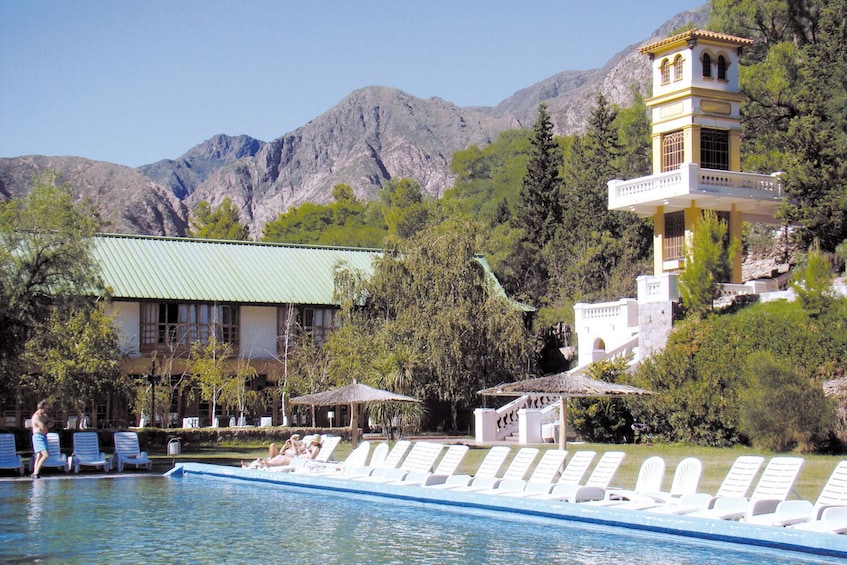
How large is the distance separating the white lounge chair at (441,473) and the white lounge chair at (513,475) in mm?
685

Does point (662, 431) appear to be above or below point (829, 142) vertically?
below

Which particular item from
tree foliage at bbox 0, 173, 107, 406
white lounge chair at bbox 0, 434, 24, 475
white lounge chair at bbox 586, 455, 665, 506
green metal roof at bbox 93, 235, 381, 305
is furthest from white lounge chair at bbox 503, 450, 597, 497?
green metal roof at bbox 93, 235, 381, 305

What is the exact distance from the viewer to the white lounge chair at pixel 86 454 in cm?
2472

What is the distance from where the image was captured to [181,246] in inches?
1864

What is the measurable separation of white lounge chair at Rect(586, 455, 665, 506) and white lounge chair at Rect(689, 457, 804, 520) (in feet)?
5.66

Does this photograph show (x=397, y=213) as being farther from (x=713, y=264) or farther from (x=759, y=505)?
(x=759, y=505)

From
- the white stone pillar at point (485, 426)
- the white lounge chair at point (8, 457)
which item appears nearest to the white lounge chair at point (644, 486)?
the white lounge chair at point (8, 457)

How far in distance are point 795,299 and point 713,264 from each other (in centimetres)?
298

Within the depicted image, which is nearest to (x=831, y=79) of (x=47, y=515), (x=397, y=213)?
(x=47, y=515)

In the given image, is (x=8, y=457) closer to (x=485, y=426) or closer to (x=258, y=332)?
(x=485, y=426)

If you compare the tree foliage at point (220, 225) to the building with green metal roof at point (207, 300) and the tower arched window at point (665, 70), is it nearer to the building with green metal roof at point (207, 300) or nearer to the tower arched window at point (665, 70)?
the building with green metal roof at point (207, 300)

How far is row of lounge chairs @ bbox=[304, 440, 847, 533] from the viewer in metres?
14.0

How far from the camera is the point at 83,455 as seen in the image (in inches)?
979

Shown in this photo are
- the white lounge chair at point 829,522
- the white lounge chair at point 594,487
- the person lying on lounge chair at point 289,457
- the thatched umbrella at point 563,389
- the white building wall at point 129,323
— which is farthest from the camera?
the white building wall at point 129,323
